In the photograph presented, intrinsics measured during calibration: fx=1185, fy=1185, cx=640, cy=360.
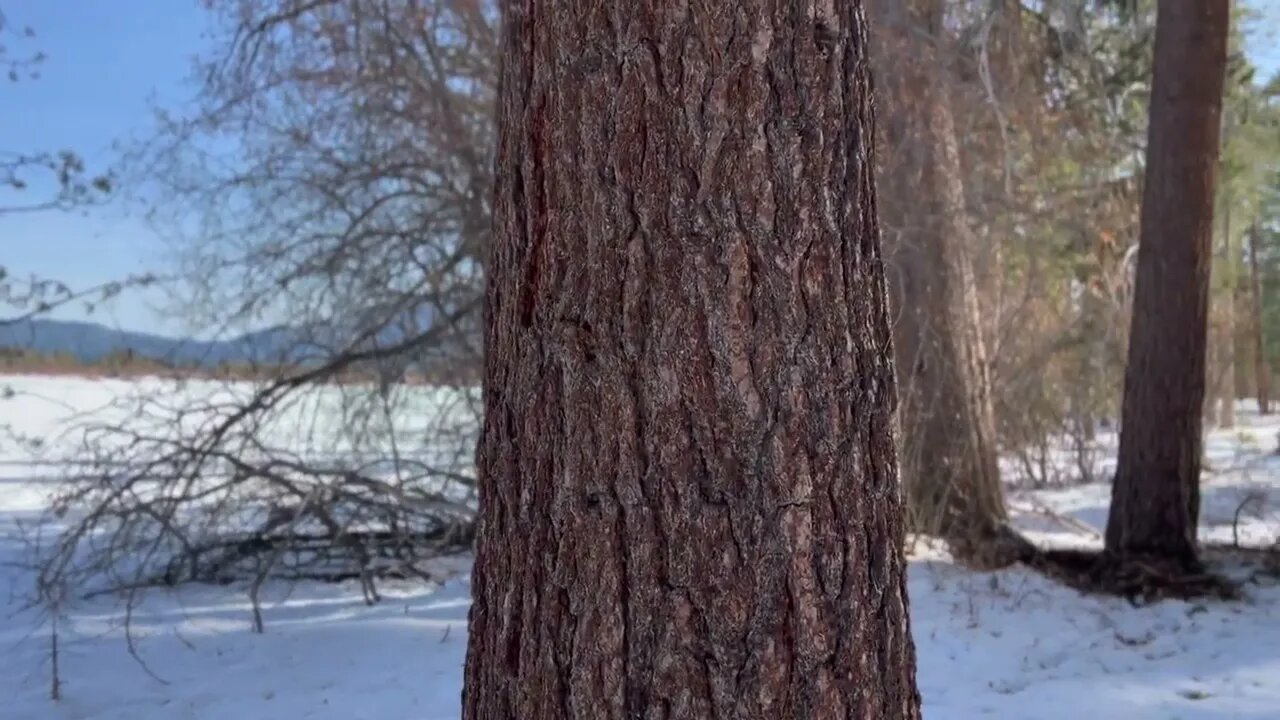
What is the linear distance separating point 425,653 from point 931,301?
4.62 metres

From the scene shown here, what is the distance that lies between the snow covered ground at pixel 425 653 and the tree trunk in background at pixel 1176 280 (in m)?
0.74

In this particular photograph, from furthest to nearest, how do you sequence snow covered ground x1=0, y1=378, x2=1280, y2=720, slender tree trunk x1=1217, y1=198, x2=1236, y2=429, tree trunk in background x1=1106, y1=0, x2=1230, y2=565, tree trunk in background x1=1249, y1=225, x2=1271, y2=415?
tree trunk in background x1=1249, y1=225, x2=1271, y2=415
slender tree trunk x1=1217, y1=198, x2=1236, y2=429
tree trunk in background x1=1106, y1=0, x2=1230, y2=565
snow covered ground x1=0, y1=378, x2=1280, y2=720

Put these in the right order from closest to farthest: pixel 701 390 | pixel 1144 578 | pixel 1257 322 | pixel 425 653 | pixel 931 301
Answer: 1. pixel 701 390
2. pixel 425 653
3. pixel 1144 578
4. pixel 931 301
5. pixel 1257 322

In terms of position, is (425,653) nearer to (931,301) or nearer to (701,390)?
(701,390)

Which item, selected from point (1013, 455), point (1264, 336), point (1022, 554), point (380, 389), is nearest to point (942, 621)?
point (1022, 554)

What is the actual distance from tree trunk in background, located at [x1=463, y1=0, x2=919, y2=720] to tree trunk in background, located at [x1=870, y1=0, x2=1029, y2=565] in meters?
6.61

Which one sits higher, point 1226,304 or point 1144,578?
point 1226,304

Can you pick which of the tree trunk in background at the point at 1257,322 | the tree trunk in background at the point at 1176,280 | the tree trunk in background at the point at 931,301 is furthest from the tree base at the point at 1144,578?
the tree trunk in background at the point at 1257,322

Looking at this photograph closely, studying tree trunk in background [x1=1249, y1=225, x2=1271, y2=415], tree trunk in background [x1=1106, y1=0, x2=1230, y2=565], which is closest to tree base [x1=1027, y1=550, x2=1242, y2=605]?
tree trunk in background [x1=1106, y1=0, x2=1230, y2=565]

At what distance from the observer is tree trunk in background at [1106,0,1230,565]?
Result: 297 inches

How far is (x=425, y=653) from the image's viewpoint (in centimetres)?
599

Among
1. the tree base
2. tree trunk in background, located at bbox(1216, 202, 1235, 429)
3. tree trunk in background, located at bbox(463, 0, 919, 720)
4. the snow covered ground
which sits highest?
tree trunk in background, located at bbox(1216, 202, 1235, 429)

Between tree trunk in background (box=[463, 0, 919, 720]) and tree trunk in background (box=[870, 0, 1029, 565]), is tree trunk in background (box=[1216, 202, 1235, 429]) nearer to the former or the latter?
tree trunk in background (box=[870, 0, 1029, 565])

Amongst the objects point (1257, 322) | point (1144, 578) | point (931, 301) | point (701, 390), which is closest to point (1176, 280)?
point (931, 301)
